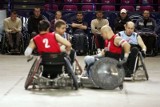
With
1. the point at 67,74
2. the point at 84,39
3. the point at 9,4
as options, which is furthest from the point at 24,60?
the point at 67,74

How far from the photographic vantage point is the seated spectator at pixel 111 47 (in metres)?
7.11

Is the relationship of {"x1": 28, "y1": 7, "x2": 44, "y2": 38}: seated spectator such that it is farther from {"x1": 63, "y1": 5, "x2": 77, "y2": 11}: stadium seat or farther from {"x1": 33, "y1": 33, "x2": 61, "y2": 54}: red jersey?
{"x1": 33, "y1": 33, "x2": 61, "y2": 54}: red jersey

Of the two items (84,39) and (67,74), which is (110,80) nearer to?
(67,74)

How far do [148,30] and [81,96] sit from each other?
6.63m

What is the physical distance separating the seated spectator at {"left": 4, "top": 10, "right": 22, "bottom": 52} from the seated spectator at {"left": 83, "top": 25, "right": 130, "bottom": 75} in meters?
5.95

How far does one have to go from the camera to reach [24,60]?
11.5m

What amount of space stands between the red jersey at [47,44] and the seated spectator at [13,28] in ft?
19.6


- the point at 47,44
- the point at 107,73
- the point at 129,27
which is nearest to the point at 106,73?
the point at 107,73

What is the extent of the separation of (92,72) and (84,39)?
5714 millimetres

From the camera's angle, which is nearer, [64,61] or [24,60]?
[64,61]

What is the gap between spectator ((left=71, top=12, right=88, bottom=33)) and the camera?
12.8m

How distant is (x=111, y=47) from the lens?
728 centimetres

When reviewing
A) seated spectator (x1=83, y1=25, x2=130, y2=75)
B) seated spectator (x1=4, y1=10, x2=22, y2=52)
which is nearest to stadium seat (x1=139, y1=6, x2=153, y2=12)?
seated spectator (x1=4, y1=10, x2=22, y2=52)

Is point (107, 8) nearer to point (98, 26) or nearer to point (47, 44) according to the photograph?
point (98, 26)
